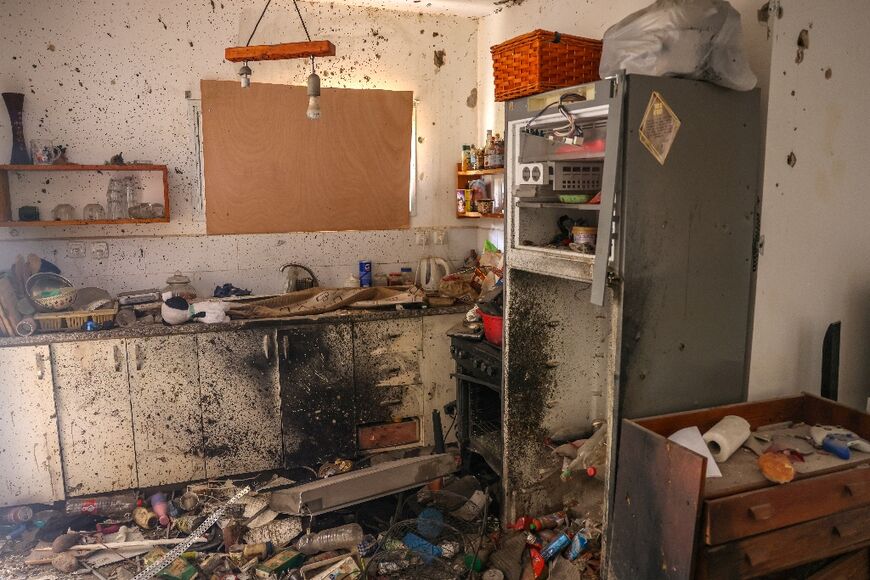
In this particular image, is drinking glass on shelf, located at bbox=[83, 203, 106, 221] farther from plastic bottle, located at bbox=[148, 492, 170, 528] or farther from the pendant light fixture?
plastic bottle, located at bbox=[148, 492, 170, 528]

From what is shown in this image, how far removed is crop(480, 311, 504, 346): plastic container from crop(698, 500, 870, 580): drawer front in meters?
1.43

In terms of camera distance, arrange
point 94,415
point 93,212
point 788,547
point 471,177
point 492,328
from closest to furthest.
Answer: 1. point 788,547
2. point 492,328
3. point 94,415
4. point 93,212
5. point 471,177

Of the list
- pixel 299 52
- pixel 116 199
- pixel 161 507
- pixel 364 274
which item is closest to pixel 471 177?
pixel 364 274

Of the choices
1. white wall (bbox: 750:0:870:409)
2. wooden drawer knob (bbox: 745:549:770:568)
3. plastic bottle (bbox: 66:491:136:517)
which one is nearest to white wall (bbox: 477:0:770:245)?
white wall (bbox: 750:0:870:409)

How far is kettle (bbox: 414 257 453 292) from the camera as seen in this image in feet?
13.4

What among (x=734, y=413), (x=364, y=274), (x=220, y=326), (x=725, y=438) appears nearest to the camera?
(x=725, y=438)

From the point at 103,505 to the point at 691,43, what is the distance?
3.42 m

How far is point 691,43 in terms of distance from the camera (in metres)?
1.84

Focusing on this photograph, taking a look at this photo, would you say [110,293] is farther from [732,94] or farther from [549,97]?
[732,94]

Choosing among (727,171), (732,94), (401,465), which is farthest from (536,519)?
(732,94)

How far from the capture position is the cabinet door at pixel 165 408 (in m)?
3.17

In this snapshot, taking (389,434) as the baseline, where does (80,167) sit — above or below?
above

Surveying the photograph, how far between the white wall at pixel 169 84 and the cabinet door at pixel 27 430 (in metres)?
0.70

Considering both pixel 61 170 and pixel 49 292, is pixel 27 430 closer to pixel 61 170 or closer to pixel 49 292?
pixel 49 292
